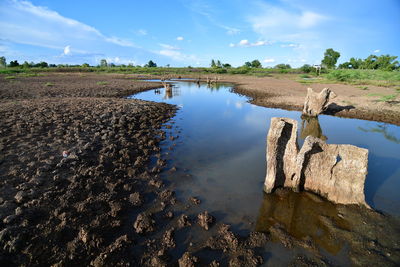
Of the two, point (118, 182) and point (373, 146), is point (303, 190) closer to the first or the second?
point (118, 182)

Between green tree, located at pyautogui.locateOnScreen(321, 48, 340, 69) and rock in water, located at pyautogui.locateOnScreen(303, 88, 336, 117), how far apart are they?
3943 inches

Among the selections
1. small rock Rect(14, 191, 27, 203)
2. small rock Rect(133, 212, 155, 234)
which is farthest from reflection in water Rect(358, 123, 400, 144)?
small rock Rect(14, 191, 27, 203)

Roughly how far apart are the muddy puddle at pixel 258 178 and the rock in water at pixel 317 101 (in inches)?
70.5

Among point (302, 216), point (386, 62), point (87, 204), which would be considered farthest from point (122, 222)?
point (386, 62)

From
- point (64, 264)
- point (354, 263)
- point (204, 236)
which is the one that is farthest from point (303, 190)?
point (64, 264)

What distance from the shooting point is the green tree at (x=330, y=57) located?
311 feet

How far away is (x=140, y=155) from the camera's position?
30.0 ft

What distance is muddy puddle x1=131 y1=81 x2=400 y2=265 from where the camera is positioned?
17.7 feet

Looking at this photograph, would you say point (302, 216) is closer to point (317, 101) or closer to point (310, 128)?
point (310, 128)

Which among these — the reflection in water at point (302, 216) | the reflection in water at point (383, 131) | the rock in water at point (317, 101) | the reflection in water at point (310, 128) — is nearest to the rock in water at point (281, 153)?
the reflection in water at point (302, 216)

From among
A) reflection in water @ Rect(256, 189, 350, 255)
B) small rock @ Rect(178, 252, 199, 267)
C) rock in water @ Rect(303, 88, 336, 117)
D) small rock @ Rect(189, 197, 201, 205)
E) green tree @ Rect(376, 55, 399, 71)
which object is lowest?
reflection in water @ Rect(256, 189, 350, 255)

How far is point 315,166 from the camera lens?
6.41 meters

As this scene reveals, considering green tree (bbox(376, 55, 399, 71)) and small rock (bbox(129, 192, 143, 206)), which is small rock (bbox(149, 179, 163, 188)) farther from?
green tree (bbox(376, 55, 399, 71))

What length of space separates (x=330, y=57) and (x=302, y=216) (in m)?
115
